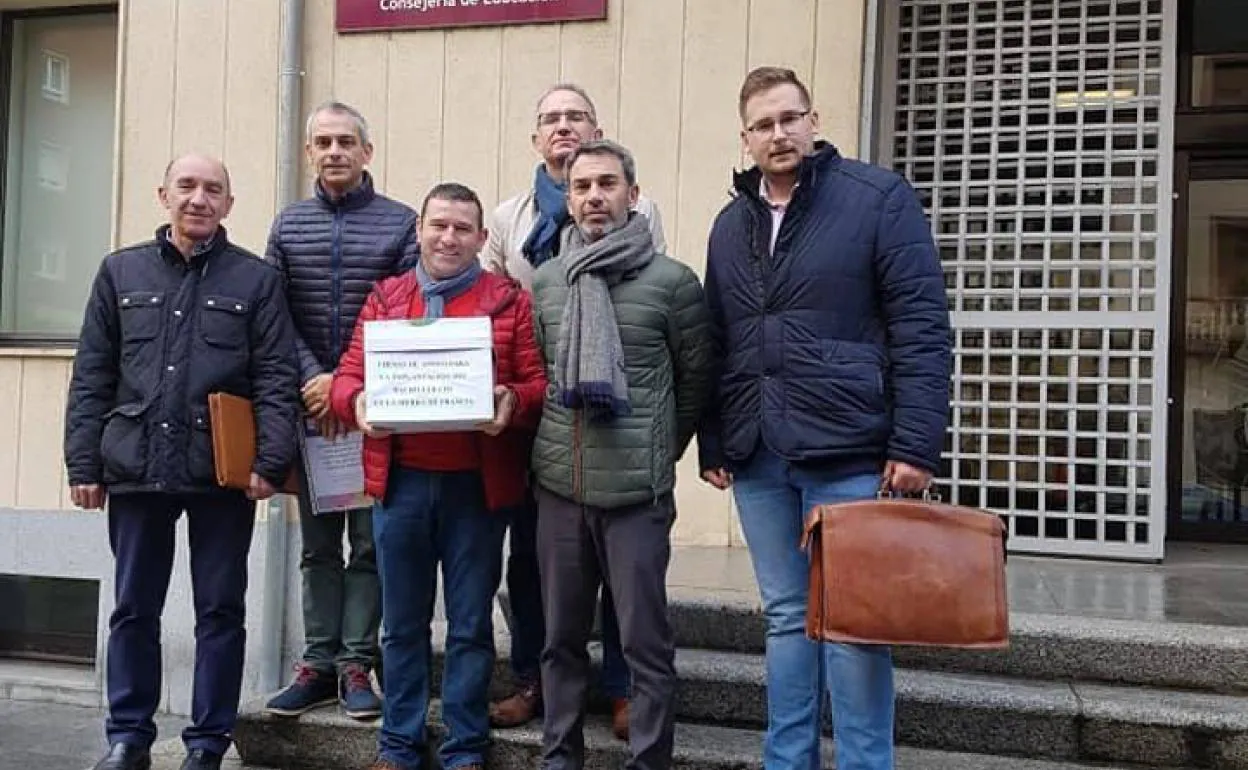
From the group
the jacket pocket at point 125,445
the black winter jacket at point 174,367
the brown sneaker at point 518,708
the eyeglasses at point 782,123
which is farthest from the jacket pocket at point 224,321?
the eyeglasses at point 782,123

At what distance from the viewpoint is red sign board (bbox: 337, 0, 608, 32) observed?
596cm

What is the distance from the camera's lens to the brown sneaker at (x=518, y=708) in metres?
3.63

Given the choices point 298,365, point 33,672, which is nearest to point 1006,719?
point 298,365

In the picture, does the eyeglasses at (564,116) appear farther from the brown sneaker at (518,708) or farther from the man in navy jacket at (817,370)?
the brown sneaker at (518,708)

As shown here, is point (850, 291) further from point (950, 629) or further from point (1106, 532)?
point (1106, 532)

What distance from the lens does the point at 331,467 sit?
3.69 meters

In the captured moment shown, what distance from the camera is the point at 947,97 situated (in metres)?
6.07

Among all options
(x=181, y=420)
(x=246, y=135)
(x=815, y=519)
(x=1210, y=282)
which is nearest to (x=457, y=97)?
(x=246, y=135)

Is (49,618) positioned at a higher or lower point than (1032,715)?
lower

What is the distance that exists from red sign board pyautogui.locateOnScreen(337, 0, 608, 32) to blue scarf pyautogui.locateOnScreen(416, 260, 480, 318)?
3015mm

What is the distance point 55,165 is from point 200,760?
4956 mm

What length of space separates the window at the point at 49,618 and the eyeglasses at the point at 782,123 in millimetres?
5207

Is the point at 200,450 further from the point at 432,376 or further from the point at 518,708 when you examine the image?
the point at 518,708

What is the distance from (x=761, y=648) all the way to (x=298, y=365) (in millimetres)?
1871
